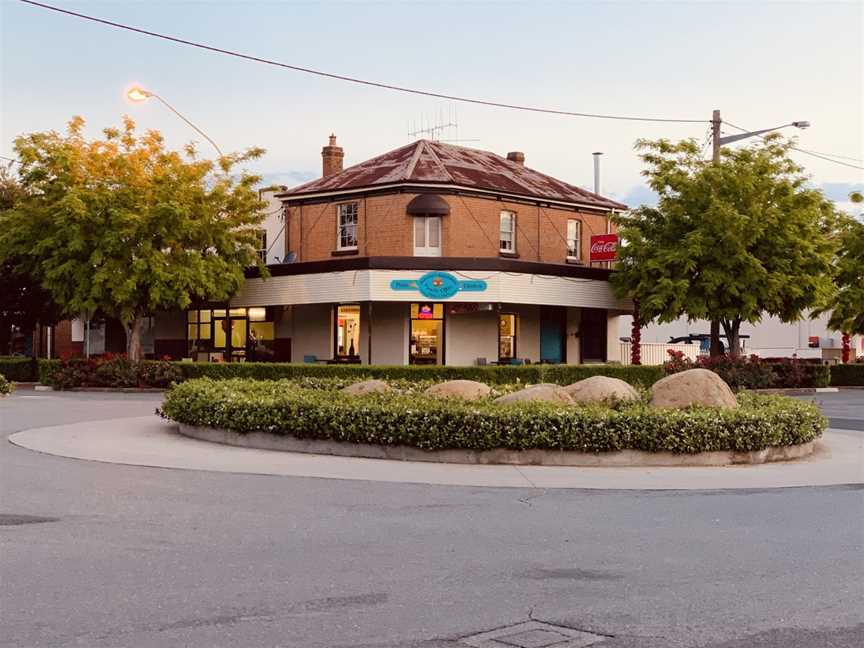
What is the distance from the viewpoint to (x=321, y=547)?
9.07 m

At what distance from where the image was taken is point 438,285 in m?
38.8

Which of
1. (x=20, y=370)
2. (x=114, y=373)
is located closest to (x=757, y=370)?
(x=114, y=373)

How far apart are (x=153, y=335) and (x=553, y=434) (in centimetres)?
3726

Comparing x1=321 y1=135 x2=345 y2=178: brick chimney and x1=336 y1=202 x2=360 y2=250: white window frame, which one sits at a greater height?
x1=321 y1=135 x2=345 y2=178: brick chimney

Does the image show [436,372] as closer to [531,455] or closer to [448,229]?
[448,229]

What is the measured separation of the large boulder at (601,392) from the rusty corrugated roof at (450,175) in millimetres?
22829

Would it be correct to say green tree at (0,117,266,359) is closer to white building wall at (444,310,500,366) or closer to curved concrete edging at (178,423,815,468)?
white building wall at (444,310,500,366)

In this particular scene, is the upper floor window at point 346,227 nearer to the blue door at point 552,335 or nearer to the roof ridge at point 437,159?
the roof ridge at point 437,159

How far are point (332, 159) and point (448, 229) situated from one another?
10.1 meters

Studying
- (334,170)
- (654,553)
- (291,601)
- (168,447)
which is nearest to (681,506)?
(654,553)

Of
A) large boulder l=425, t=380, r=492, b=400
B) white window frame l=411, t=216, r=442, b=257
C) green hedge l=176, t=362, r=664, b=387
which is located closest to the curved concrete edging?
large boulder l=425, t=380, r=492, b=400

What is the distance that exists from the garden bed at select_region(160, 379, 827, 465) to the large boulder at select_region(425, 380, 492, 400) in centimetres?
182

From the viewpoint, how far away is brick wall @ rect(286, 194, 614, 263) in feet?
134

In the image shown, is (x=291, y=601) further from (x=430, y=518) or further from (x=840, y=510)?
(x=840, y=510)
